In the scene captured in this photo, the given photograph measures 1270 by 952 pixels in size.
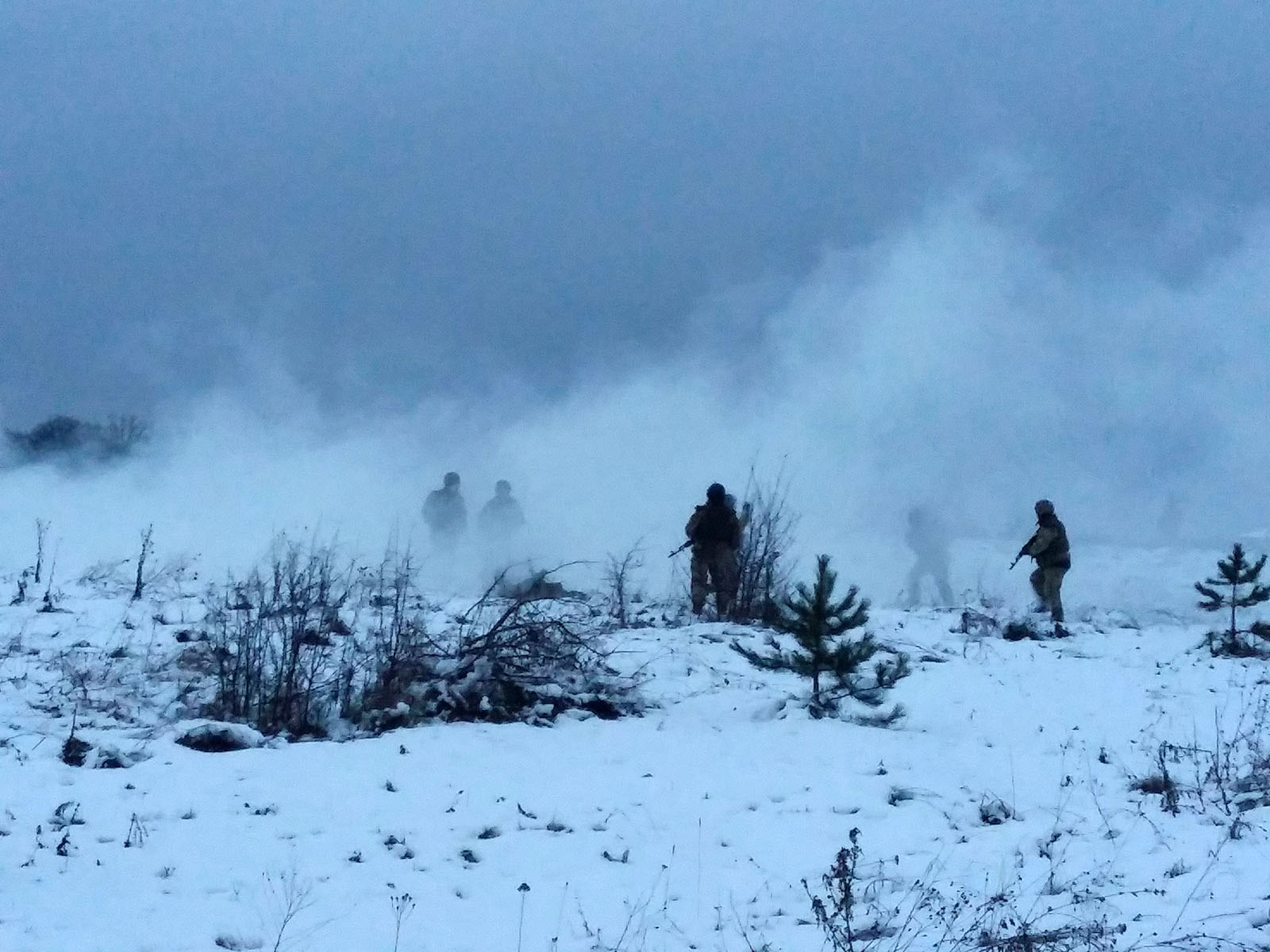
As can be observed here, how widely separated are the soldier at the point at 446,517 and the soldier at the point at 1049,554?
31.1 ft

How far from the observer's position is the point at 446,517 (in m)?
18.3

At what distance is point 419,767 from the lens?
6.28m

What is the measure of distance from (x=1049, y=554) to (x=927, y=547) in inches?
259

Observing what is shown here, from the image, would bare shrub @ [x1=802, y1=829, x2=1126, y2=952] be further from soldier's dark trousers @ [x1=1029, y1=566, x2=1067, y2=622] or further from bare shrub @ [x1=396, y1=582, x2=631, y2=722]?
soldier's dark trousers @ [x1=1029, y1=566, x2=1067, y2=622]

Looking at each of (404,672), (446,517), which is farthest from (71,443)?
(404,672)

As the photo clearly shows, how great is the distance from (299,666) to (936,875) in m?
4.98

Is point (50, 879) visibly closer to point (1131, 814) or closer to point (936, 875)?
point (936, 875)

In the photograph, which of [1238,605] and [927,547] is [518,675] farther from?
[927,547]

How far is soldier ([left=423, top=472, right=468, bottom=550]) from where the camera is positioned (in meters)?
18.3

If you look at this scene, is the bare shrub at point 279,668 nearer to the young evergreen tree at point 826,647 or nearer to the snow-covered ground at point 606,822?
the snow-covered ground at point 606,822

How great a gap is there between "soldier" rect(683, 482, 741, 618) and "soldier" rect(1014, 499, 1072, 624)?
3.82 meters

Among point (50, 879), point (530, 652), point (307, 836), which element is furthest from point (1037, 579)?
point (50, 879)

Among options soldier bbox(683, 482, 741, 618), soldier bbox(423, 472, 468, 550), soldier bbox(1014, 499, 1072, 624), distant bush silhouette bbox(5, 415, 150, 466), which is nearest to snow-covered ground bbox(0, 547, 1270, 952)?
soldier bbox(683, 482, 741, 618)

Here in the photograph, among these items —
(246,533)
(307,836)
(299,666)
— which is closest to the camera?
(307,836)
